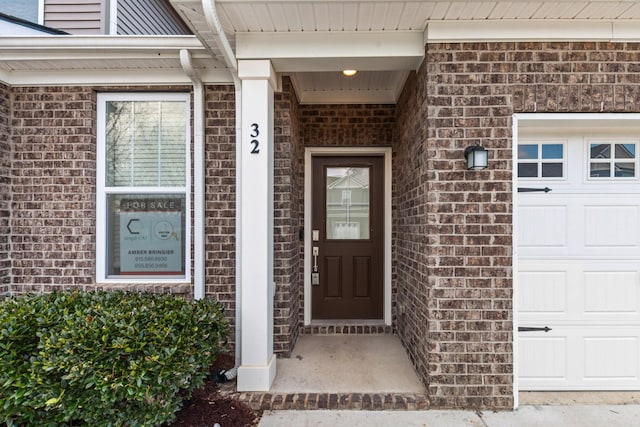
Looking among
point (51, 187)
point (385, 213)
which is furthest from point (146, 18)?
point (385, 213)

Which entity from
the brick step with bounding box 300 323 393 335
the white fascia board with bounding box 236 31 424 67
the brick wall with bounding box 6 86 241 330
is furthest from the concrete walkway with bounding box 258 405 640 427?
the white fascia board with bounding box 236 31 424 67

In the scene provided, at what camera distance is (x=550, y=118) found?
8.99 feet

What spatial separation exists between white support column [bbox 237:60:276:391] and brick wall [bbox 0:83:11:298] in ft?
7.64

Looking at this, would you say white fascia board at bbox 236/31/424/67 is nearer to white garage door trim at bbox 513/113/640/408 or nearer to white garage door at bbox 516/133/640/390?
white garage door trim at bbox 513/113/640/408

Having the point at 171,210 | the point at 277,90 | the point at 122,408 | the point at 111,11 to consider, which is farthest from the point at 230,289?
the point at 111,11

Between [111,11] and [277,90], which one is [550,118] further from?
[111,11]

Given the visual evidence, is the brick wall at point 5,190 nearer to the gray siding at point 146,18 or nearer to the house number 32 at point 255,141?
the gray siding at point 146,18

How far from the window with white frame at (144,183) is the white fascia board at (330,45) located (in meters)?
1.01

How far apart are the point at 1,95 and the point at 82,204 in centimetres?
122

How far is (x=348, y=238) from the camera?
4.32 m

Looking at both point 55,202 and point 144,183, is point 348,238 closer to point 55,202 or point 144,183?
point 144,183

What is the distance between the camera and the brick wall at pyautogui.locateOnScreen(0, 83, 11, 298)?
3.29 meters

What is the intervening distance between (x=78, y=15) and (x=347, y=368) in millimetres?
5113

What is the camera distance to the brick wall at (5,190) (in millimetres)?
3289
